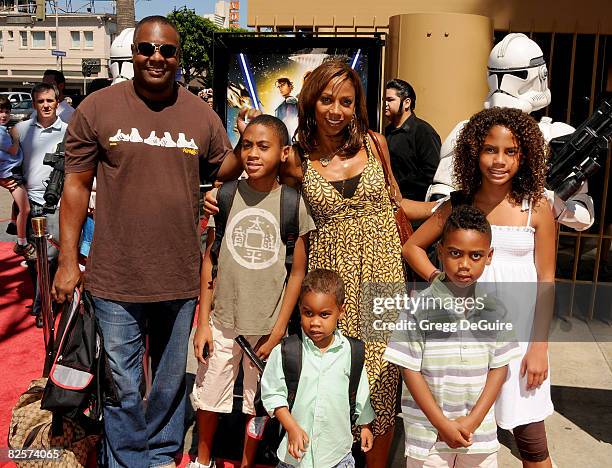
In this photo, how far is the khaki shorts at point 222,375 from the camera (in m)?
2.95

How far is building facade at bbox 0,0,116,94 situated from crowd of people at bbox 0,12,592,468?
55728 millimetres

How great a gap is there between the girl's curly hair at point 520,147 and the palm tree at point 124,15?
1030 cm

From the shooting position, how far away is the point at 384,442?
2877 millimetres

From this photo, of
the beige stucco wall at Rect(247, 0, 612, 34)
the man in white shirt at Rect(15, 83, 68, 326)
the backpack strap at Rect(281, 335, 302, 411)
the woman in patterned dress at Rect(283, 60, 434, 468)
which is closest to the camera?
the backpack strap at Rect(281, 335, 302, 411)

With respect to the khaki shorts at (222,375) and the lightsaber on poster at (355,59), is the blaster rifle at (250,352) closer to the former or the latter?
the khaki shorts at (222,375)

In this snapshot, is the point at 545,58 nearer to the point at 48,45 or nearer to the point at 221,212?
the point at 221,212

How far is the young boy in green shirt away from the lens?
2492 millimetres

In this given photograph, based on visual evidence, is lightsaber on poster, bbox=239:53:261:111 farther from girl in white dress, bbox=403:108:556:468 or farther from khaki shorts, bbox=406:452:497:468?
khaki shorts, bbox=406:452:497:468

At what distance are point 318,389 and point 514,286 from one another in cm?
88

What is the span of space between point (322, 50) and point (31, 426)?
128 inches

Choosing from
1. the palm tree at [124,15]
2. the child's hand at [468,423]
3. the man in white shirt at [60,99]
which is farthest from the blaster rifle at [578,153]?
the palm tree at [124,15]

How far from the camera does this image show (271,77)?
4867mm

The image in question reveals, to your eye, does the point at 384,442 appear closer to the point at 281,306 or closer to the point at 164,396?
the point at 281,306

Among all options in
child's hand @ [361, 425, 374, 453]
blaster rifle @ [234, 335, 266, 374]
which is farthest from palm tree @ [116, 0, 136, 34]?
child's hand @ [361, 425, 374, 453]
